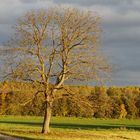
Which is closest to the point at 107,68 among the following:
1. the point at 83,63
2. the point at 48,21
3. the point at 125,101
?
the point at 83,63

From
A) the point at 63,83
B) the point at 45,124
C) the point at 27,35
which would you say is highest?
the point at 27,35

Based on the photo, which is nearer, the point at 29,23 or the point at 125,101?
the point at 29,23

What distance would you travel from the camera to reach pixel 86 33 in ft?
166

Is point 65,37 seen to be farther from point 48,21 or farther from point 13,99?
point 13,99

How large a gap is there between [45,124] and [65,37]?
837 centimetres

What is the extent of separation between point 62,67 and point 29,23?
17.0ft

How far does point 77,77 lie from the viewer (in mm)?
49812

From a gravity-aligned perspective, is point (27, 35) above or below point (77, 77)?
above

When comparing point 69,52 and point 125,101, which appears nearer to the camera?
point 69,52

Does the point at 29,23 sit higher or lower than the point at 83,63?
higher

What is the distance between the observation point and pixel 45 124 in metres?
50.7

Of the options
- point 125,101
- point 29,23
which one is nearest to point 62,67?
point 29,23

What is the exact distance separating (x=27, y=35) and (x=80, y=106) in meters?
8.25

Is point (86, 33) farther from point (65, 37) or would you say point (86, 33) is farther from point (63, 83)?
point (63, 83)
